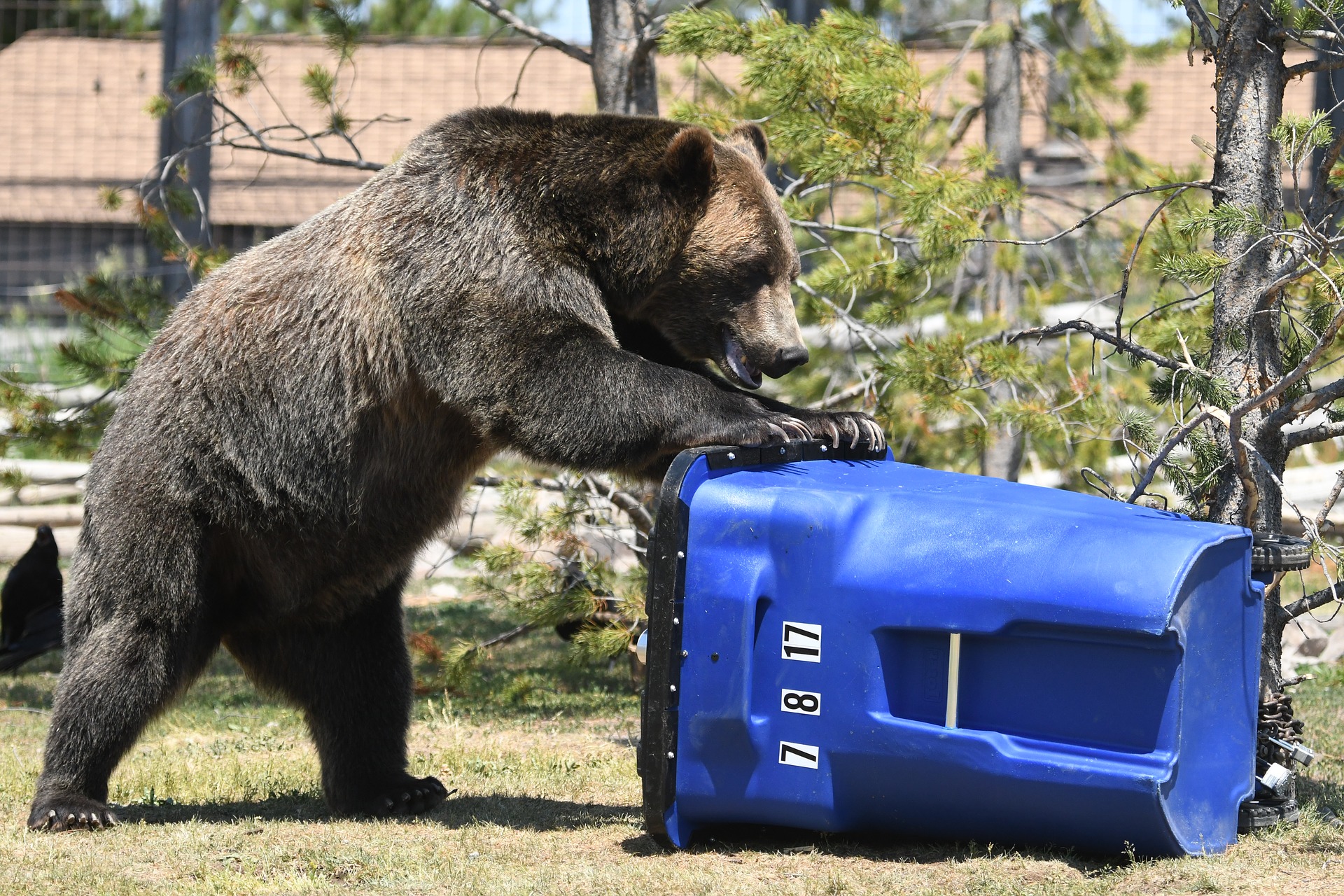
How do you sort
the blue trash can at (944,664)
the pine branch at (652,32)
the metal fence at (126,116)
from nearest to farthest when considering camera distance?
the blue trash can at (944,664), the pine branch at (652,32), the metal fence at (126,116)

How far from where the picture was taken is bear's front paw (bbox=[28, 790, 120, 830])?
4094 millimetres

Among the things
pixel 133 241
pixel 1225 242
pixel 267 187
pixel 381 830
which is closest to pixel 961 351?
pixel 1225 242

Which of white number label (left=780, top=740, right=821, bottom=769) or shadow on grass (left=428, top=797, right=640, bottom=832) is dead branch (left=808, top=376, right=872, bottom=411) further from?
white number label (left=780, top=740, right=821, bottom=769)

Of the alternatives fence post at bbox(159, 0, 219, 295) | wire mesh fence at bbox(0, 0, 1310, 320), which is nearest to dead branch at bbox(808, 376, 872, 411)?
fence post at bbox(159, 0, 219, 295)

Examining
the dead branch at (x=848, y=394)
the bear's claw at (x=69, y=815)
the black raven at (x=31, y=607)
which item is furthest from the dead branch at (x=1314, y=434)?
the black raven at (x=31, y=607)

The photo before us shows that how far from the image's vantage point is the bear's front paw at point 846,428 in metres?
3.94

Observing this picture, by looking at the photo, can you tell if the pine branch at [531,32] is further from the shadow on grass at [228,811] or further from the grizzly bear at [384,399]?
the shadow on grass at [228,811]

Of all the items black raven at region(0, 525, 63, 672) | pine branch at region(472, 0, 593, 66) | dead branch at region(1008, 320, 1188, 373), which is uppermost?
pine branch at region(472, 0, 593, 66)

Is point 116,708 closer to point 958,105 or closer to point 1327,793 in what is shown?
point 1327,793

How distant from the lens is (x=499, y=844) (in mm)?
3865

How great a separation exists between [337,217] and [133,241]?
12.0 m

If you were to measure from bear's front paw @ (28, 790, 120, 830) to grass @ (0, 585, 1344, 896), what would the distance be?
68mm

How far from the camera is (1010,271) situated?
8.46 m

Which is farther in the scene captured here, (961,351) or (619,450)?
(961,351)
